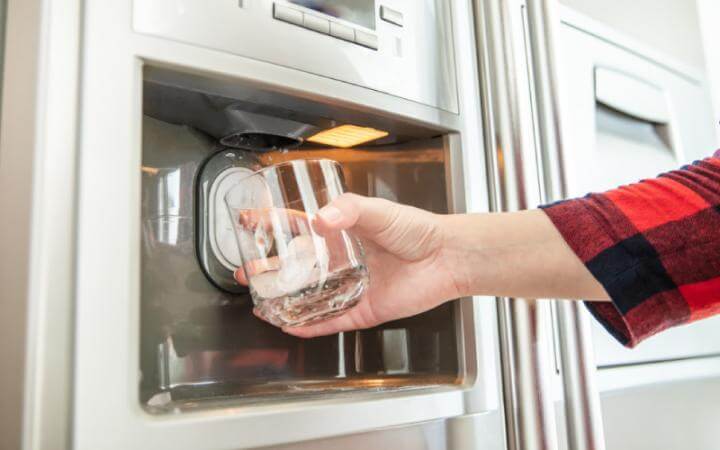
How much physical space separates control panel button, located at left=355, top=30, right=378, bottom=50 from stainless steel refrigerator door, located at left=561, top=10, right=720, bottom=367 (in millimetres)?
397

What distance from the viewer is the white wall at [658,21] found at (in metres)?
1.11

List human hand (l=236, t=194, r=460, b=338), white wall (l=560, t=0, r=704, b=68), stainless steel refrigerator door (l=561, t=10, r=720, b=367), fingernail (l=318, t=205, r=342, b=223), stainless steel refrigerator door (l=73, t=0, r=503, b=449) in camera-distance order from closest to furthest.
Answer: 1. stainless steel refrigerator door (l=73, t=0, r=503, b=449)
2. fingernail (l=318, t=205, r=342, b=223)
3. human hand (l=236, t=194, r=460, b=338)
4. stainless steel refrigerator door (l=561, t=10, r=720, b=367)
5. white wall (l=560, t=0, r=704, b=68)

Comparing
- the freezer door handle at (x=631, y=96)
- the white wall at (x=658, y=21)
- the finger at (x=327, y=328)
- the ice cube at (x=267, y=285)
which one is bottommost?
the finger at (x=327, y=328)

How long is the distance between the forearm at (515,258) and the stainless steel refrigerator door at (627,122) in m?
0.28

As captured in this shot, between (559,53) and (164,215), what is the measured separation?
0.48 m

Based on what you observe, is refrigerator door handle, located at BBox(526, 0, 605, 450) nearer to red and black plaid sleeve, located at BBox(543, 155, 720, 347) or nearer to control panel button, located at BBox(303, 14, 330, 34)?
red and black plaid sleeve, located at BBox(543, 155, 720, 347)

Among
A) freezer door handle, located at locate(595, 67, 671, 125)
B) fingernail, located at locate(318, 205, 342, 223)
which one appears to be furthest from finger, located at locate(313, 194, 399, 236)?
freezer door handle, located at locate(595, 67, 671, 125)

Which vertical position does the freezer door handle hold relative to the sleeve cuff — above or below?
above

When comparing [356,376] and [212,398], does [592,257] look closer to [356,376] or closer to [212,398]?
[356,376]

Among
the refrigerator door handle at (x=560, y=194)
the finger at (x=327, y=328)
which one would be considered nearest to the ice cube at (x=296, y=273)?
the finger at (x=327, y=328)

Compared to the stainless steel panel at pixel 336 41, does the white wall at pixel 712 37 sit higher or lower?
higher

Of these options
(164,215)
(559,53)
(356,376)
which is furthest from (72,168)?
(559,53)

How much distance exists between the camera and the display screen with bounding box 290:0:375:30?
56 centimetres

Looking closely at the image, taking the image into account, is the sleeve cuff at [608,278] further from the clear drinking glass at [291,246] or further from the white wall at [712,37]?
the white wall at [712,37]
